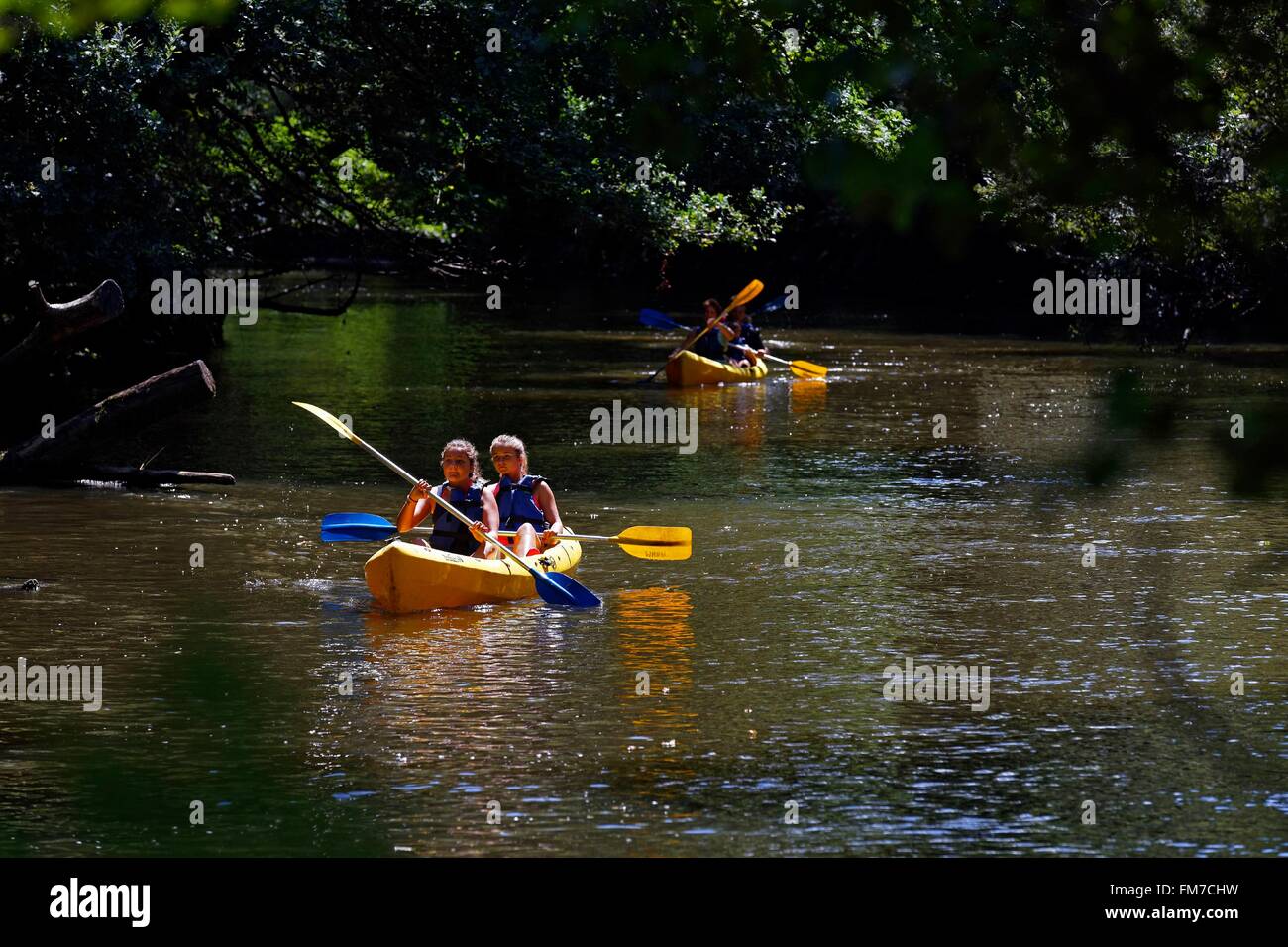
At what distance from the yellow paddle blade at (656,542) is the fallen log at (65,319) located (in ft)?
15.5

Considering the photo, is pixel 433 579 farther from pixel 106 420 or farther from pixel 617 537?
pixel 106 420

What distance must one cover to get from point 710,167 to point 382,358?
8.37 meters

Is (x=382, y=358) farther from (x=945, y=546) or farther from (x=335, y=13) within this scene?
(x=945, y=546)

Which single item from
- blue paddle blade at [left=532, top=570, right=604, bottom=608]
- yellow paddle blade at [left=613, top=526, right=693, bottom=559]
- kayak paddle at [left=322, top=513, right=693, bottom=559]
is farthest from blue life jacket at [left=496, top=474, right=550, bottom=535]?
blue paddle blade at [left=532, top=570, right=604, bottom=608]

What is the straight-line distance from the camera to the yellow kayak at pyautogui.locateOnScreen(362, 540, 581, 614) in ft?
38.9

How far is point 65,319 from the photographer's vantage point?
15.4m

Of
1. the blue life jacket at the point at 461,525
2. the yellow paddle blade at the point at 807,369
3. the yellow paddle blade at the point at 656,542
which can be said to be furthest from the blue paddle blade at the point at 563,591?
the yellow paddle blade at the point at 807,369

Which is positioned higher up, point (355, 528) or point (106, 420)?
point (106, 420)

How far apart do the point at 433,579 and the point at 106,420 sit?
556 centimetres

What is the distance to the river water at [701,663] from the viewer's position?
7.56 m

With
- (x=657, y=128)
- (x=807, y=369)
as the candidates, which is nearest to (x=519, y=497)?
(x=657, y=128)

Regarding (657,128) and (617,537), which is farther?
(617,537)

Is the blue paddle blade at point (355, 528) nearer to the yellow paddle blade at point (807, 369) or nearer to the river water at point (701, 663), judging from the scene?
the river water at point (701, 663)

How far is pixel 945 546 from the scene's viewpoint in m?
14.5
